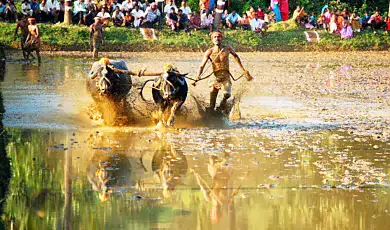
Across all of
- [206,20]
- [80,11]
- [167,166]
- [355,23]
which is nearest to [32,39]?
[80,11]

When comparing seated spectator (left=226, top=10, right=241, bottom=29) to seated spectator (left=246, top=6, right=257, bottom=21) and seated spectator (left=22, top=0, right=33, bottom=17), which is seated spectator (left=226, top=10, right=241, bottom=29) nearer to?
seated spectator (left=246, top=6, right=257, bottom=21)

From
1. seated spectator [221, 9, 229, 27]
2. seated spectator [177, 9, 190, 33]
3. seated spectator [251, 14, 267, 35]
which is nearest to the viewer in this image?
seated spectator [177, 9, 190, 33]

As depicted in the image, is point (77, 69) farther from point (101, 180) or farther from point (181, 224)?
point (181, 224)

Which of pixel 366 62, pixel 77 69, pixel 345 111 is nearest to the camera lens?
pixel 345 111

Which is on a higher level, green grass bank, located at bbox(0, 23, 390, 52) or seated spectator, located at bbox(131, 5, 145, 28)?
seated spectator, located at bbox(131, 5, 145, 28)

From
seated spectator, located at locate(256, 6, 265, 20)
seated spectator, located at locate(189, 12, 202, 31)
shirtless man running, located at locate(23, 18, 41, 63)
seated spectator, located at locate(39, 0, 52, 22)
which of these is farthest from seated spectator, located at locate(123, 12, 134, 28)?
shirtless man running, located at locate(23, 18, 41, 63)

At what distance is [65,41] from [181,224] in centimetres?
2526

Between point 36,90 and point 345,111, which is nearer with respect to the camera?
point 345,111

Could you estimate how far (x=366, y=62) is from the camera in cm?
2998

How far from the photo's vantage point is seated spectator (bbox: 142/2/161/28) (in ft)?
113

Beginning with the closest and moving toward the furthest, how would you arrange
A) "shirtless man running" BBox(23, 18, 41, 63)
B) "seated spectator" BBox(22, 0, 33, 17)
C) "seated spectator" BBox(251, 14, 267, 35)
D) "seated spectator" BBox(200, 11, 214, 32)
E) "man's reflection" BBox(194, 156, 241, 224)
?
"man's reflection" BBox(194, 156, 241, 224), "shirtless man running" BBox(23, 18, 41, 63), "seated spectator" BBox(22, 0, 33, 17), "seated spectator" BBox(200, 11, 214, 32), "seated spectator" BBox(251, 14, 267, 35)

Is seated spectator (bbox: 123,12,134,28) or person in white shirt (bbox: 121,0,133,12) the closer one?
seated spectator (bbox: 123,12,134,28)

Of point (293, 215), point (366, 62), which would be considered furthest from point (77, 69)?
point (293, 215)

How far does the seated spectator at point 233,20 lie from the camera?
35.8 metres
